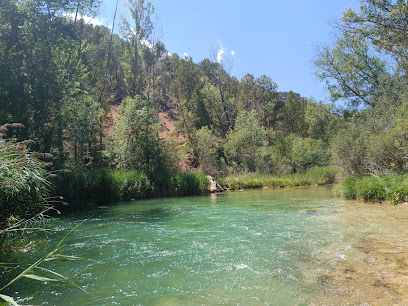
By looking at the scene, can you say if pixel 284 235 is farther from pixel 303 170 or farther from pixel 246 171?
pixel 303 170

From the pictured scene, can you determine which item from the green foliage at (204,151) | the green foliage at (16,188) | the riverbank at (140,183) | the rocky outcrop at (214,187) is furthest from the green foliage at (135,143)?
the green foliage at (16,188)

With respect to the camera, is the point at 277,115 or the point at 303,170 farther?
the point at 277,115

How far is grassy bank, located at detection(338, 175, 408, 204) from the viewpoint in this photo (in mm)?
10680

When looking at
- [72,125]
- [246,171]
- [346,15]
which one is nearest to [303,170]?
[246,171]

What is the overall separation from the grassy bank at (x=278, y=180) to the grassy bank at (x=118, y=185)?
4.04 meters

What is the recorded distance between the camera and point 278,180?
87.9 feet

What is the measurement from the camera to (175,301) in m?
3.68

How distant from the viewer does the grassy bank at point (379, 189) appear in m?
10.7

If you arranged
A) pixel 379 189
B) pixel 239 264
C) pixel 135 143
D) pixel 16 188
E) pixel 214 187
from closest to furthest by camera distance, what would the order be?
pixel 16 188 < pixel 239 264 < pixel 379 189 < pixel 135 143 < pixel 214 187

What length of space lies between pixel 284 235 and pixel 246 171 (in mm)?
22829

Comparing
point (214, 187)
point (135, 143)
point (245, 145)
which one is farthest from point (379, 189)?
point (245, 145)

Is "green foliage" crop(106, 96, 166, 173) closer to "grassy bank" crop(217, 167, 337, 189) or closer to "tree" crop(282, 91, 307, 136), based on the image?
"grassy bank" crop(217, 167, 337, 189)

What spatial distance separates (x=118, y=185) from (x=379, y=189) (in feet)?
46.2

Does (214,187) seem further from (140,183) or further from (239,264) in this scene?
(239,264)
